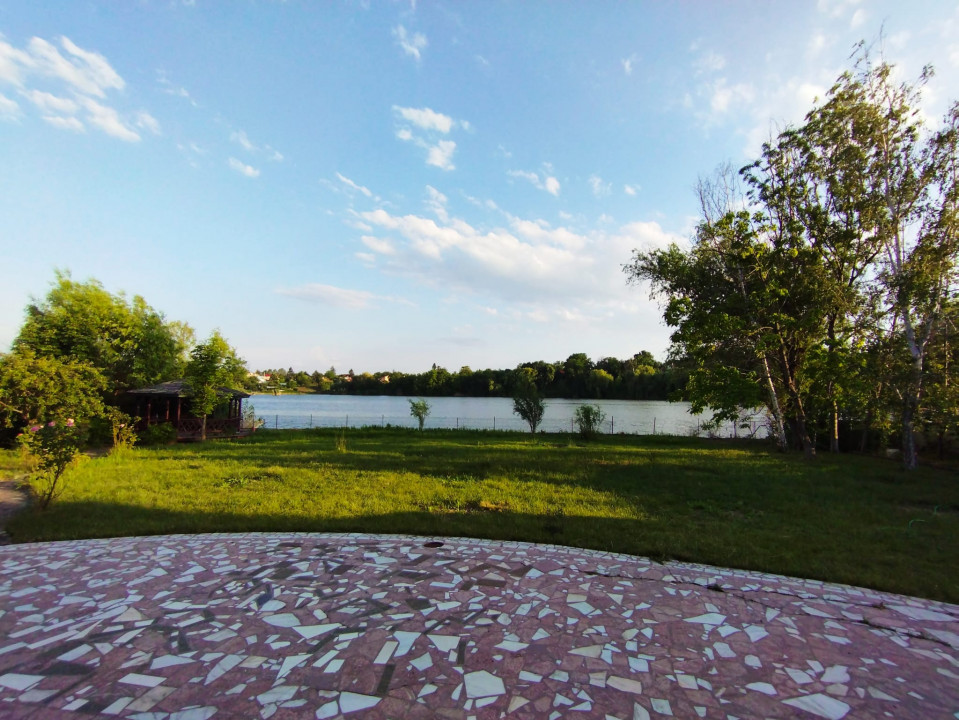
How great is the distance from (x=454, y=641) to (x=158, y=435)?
1807 cm

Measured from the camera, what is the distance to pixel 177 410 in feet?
62.9

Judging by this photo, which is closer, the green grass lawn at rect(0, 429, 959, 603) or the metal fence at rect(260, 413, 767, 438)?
the green grass lawn at rect(0, 429, 959, 603)

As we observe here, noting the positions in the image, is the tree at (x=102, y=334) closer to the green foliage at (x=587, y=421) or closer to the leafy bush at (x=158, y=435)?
the leafy bush at (x=158, y=435)

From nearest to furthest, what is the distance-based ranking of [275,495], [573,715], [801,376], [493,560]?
[573,715] → [493,560] → [275,495] → [801,376]

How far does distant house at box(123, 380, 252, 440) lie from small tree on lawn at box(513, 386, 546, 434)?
12.4 m

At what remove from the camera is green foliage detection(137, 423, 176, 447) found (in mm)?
16547

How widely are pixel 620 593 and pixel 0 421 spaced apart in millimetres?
17497

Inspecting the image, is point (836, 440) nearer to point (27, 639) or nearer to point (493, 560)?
point (493, 560)

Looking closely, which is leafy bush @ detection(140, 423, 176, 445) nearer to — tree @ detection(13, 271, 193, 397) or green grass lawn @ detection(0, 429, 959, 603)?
tree @ detection(13, 271, 193, 397)

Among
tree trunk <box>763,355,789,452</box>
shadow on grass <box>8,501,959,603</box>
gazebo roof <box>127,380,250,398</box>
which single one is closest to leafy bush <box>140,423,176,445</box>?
gazebo roof <box>127,380,250,398</box>

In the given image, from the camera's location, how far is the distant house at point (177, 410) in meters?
18.2

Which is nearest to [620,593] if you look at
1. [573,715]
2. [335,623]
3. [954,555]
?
[573,715]

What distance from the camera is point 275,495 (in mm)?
7516

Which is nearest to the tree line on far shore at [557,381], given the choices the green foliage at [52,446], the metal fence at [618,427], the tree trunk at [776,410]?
the metal fence at [618,427]
